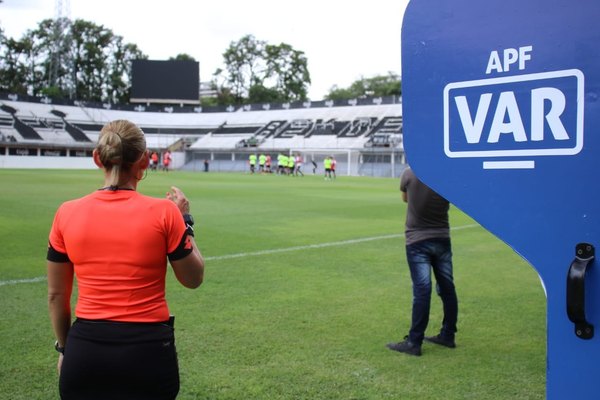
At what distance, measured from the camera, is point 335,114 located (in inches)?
2456

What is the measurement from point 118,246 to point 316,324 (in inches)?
144

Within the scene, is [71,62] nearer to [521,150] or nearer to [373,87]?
[373,87]

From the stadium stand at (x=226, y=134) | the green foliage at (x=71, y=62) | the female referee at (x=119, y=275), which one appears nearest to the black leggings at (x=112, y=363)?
the female referee at (x=119, y=275)

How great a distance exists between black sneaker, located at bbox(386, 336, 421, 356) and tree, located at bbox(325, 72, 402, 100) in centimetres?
8203

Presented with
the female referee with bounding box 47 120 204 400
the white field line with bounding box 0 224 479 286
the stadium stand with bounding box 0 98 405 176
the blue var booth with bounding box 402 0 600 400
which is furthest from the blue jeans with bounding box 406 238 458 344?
the stadium stand with bounding box 0 98 405 176

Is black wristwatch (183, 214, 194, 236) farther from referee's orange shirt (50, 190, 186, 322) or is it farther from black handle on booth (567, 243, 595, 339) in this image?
black handle on booth (567, 243, 595, 339)

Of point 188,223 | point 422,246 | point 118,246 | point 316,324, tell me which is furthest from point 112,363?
point 316,324

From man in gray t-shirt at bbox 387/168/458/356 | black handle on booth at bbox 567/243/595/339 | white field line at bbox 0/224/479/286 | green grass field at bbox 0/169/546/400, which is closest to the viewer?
black handle on booth at bbox 567/243/595/339

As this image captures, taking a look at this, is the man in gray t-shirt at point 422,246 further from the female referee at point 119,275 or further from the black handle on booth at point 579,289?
the black handle on booth at point 579,289

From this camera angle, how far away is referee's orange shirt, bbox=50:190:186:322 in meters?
2.14

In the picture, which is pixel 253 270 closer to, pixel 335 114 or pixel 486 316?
pixel 486 316

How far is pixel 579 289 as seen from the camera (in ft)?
4.46

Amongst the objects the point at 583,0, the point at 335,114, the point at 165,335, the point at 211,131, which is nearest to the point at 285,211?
the point at 165,335

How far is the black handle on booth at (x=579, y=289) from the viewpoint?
53.4 inches
